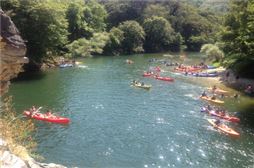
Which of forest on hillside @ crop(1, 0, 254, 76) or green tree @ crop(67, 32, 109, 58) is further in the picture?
green tree @ crop(67, 32, 109, 58)

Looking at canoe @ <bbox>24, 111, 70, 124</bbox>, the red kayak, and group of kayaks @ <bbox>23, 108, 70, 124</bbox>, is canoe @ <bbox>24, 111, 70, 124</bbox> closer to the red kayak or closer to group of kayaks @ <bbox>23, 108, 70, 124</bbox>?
group of kayaks @ <bbox>23, 108, 70, 124</bbox>

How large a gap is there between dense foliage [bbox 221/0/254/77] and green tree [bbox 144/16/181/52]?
48.7m

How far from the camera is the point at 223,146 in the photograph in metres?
26.4

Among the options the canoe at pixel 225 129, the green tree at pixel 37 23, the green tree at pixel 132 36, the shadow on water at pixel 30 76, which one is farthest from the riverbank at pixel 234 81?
the green tree at pixel 132 36

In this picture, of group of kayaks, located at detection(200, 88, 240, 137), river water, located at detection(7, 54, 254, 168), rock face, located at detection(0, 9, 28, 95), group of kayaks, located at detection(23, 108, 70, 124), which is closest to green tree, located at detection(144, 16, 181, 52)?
river water, located at detection(7, 54, 254, 168)

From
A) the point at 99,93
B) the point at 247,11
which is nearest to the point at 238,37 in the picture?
the point at 247,11

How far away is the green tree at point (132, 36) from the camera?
9369 cm

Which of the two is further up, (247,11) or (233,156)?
(247,11)

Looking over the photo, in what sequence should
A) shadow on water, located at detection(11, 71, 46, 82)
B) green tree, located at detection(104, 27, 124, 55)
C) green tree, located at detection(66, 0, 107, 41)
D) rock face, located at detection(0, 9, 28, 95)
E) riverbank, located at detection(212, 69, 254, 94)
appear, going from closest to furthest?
rock face, located at detection(0, 9, 28, 95) → riverbank, located at detection(212, 69, 254, 94) → shadow on water, located at detection(11, 71, 46, 82) → green tree, located at detection(66, 0, 107, 41) → green tree, located at detection(104, 27, 124, 55)

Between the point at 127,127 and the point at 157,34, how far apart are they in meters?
74.1

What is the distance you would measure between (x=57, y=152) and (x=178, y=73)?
3877 centimetres

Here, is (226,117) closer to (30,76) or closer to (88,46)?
(30,76)

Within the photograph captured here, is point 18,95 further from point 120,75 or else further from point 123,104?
point 120,75

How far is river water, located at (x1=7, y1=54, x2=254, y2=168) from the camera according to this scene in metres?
23.7
